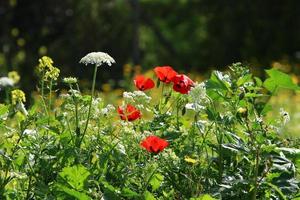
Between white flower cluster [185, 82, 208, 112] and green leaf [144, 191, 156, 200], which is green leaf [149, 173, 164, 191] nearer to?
green leaf [144, 191, 156, 200]

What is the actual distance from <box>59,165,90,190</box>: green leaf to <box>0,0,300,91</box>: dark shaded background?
5973 mm

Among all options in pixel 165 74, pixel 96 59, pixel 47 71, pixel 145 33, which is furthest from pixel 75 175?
pixel 145 33

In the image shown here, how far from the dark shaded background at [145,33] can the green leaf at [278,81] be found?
5.87 metres

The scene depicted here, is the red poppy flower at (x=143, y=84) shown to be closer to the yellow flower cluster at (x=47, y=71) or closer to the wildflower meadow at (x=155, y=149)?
the wildflower meadow at (x=155, y=149)

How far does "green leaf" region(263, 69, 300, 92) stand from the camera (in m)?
2.50

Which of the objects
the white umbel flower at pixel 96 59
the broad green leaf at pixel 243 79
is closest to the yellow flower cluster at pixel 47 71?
the white umbel flower at pixel 96 59

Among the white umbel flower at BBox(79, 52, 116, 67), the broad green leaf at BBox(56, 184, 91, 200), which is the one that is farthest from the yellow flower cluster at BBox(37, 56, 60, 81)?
the broad green leaf at BBox(56, 184, 91, 200)

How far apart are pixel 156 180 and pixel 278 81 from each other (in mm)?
500

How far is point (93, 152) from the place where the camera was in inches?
99.2

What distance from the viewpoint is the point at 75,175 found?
89.7 inches

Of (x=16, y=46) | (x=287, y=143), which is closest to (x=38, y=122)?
(x=287, y=143)

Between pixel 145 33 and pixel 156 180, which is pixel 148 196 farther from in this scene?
pixel 145 33

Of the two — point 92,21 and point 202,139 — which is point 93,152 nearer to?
point 202,139

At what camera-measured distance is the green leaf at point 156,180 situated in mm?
2324
